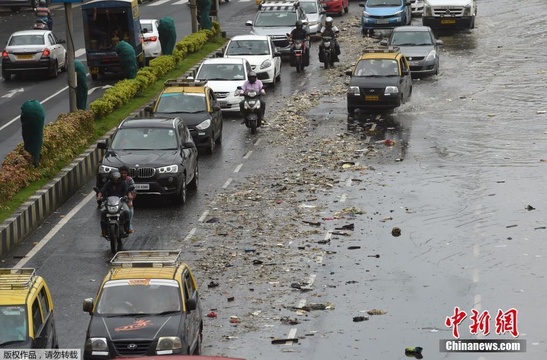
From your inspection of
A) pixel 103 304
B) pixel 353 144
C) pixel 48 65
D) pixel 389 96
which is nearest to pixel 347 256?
pixel 103 304

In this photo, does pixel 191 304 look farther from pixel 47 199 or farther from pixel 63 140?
pixel 63 140

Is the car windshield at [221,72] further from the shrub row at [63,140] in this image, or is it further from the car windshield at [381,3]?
the car windshield at [381,3]

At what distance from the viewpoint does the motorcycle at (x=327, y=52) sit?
1837 inches

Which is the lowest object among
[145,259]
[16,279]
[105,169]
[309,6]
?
[309,6]

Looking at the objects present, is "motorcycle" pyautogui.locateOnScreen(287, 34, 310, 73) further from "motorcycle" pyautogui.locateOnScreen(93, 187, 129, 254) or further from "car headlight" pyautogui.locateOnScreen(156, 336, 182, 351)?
"car headlight" pyautogui.locateOnScreen(156, 336, 182, 351)

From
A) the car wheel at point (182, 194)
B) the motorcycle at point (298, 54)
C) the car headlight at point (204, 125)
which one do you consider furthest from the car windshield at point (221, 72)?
the car wheel at point (182, 194)

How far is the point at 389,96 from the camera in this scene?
125ft

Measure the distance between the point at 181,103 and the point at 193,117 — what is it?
2.90 feet

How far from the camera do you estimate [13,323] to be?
16688 millimetres

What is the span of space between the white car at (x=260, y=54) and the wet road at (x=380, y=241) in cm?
443

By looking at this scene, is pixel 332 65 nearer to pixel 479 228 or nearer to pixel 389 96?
pixel 389 96

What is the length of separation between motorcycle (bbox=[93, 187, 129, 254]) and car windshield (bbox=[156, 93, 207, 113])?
9.37 m

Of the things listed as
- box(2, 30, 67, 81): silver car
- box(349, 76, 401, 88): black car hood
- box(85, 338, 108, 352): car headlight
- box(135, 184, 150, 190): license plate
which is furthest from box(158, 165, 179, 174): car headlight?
box(2, 30, 67, 81): silver car

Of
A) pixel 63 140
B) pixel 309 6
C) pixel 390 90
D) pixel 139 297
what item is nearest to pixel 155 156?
pixel 63 140
